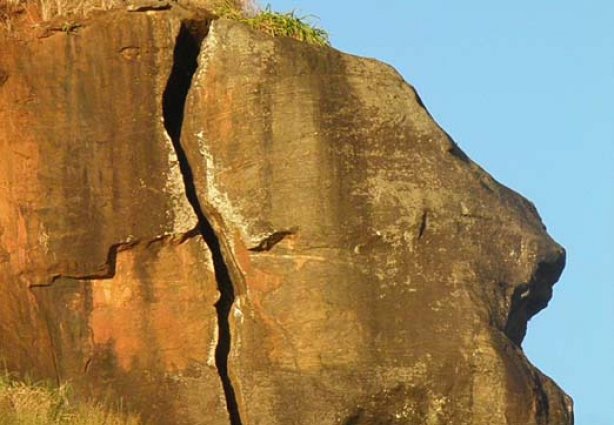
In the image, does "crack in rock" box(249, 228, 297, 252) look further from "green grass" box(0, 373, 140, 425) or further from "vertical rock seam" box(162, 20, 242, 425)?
"green grass" box(0, 373, 140, 425)

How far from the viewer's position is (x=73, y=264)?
21234 millimetres

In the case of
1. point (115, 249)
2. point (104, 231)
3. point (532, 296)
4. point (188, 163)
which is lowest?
point (532, 296)

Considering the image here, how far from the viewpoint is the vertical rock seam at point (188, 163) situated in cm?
2117

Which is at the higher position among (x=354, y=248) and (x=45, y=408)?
(x=354, y=248)

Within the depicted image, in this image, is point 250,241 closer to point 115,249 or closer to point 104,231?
point 115,249

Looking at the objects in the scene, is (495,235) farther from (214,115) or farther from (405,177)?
(214,115)

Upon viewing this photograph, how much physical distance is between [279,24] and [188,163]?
1.84m

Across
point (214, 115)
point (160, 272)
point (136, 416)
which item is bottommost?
point (136, 416)

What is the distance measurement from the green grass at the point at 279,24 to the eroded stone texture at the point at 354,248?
538 millimetres

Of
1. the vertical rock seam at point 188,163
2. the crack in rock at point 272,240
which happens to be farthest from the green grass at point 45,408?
the crack in rock at point 272,240

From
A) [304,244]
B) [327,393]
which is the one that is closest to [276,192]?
[304,244]

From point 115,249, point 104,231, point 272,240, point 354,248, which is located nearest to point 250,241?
point 272,240

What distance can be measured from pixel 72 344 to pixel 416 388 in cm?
333

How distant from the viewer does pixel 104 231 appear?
69.7 ft
